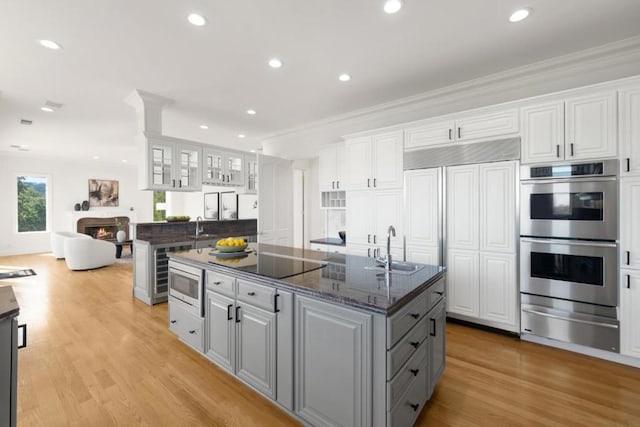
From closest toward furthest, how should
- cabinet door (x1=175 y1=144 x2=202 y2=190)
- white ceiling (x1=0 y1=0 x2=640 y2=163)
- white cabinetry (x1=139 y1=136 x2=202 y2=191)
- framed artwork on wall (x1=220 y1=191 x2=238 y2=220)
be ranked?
white ceiling (x1=0 y1=0 x2=640 y2=163), white cabinetry (x1=139 y1=136 x2=202 y2=191), cabinet door (x1=175 y1=144 x2=202 y2=190), framed artwork on wall (x1=220 y1=191 x2=238 y2=220)

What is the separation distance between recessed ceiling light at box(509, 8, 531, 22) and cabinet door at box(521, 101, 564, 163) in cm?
82

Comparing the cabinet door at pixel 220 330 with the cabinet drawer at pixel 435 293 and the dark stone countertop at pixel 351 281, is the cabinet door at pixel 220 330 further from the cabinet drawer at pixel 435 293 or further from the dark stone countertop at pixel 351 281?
the cabinet drawer at pixel 435 293

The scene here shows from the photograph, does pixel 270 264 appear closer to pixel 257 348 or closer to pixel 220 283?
pixel 220 283

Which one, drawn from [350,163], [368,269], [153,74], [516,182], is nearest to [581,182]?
[516,182]

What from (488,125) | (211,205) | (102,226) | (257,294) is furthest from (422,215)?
(102,226)

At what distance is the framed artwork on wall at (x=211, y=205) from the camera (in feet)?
30.0

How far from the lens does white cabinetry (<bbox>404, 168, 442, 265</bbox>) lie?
3389 millimetres

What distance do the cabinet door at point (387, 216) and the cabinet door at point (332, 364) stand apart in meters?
2.20

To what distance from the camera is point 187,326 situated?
2.62m

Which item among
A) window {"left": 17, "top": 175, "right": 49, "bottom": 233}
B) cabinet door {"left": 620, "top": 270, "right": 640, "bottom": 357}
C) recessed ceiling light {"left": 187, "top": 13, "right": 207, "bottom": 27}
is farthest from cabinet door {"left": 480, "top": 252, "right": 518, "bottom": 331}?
window {"left": 17, "top": 175, "right": 49, "bottom": 233}

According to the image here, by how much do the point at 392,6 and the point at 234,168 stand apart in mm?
4129

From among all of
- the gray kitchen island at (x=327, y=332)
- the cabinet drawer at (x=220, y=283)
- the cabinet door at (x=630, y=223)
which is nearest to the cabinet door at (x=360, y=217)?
the gray kitchen island at (x=327, y=332)

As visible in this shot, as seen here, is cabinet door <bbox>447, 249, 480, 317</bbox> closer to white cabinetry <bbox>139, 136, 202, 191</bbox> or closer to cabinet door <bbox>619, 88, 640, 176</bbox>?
cabinet door <bbox>619, 88, 640, 176</bbox>

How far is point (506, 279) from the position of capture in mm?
2963
